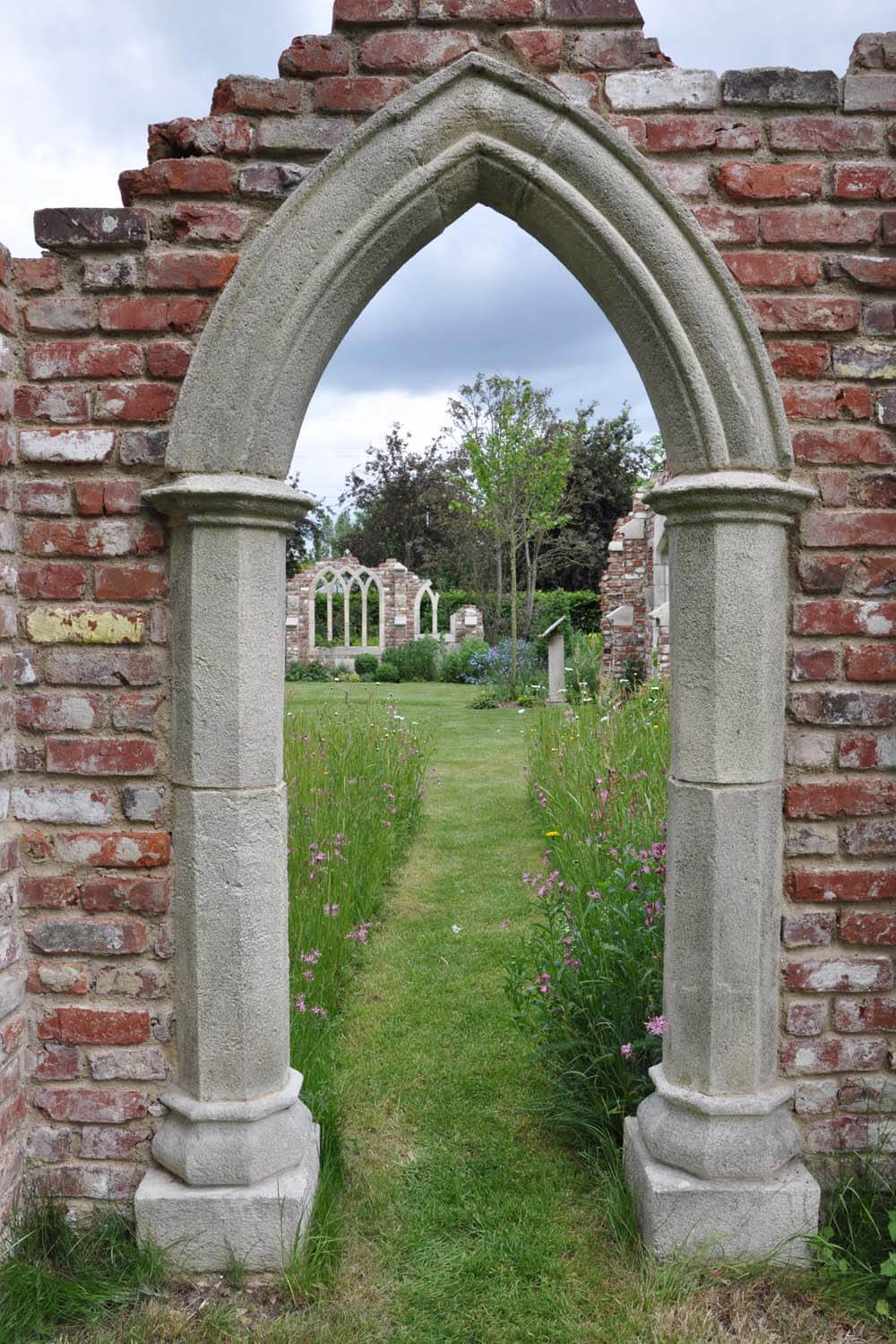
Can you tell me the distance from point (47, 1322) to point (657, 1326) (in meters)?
1.38

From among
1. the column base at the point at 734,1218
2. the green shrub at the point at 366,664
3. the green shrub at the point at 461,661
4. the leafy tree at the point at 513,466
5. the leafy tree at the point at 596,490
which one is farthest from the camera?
the leafy tree at the point at 596,490

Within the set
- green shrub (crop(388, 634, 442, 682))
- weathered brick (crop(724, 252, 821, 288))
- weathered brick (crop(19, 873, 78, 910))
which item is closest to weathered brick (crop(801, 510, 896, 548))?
weathered brick (crop(724, 252, 821, 288))

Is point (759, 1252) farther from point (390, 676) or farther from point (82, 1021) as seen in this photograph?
point (390, 676)

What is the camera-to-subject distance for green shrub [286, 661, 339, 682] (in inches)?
728

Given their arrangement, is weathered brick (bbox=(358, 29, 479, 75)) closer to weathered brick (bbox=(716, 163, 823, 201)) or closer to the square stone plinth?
weathered brick (bbox=(716, 163, 823, 201))

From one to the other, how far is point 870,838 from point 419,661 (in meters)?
16.0

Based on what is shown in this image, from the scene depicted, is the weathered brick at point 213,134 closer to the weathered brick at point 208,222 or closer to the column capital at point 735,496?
the weathered brick at point 208,222

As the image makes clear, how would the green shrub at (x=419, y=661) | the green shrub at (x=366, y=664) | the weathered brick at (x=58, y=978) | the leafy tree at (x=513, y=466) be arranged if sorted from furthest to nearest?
the green shrub at (x=366, y=664)
the green shrub at (x=419, y=661)
the leafy tree at (x=513, y=466)
the weathered brick at (x=58, y=978)

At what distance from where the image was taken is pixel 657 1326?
6.40 feet

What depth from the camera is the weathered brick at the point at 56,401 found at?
2.14 metres

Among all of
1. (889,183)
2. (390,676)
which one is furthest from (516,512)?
Result: (889,183)

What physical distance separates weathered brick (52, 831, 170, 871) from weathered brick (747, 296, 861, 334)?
1919 millimetres

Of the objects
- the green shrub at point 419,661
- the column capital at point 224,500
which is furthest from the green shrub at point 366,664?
the column capital at point 224,500

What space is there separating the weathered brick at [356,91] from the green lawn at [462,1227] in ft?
9.21
